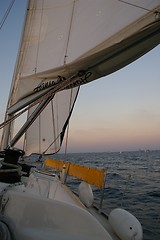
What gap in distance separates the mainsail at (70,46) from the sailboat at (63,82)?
1 cm

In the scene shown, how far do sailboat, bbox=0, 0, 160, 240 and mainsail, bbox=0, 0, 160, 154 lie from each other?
1cm

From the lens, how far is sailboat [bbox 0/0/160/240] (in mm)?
1703

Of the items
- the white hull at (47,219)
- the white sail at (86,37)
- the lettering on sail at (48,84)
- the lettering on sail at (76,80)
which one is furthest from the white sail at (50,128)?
the white hull at (47,219)

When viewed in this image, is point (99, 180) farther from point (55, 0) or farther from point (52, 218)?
point (55, 0)

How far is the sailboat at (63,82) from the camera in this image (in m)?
1.70

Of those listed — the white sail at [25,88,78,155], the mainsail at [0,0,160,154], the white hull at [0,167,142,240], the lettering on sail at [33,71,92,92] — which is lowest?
the white hull at [0,167,142,240]

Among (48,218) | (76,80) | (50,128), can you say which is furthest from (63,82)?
(50,128)

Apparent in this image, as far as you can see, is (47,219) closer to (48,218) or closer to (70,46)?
(48,218)

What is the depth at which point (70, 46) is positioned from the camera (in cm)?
346

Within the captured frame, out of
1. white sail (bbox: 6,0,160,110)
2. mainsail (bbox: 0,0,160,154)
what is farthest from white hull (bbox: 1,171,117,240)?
white sail (bbox: 6,0,160,110)

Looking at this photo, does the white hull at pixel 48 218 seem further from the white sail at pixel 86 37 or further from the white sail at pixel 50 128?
the white sail at pixel 50 128

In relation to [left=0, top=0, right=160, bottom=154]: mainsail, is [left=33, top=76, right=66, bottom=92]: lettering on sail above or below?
below

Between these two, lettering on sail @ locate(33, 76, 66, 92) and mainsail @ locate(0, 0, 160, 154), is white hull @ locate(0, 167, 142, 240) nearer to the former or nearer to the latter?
mainsail @ locate(0, 0, 160, 154)

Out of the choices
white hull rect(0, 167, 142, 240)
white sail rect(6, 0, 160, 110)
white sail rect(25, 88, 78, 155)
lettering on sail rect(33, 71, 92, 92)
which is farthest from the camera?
white sail rect(25, 88, 78, 155)
